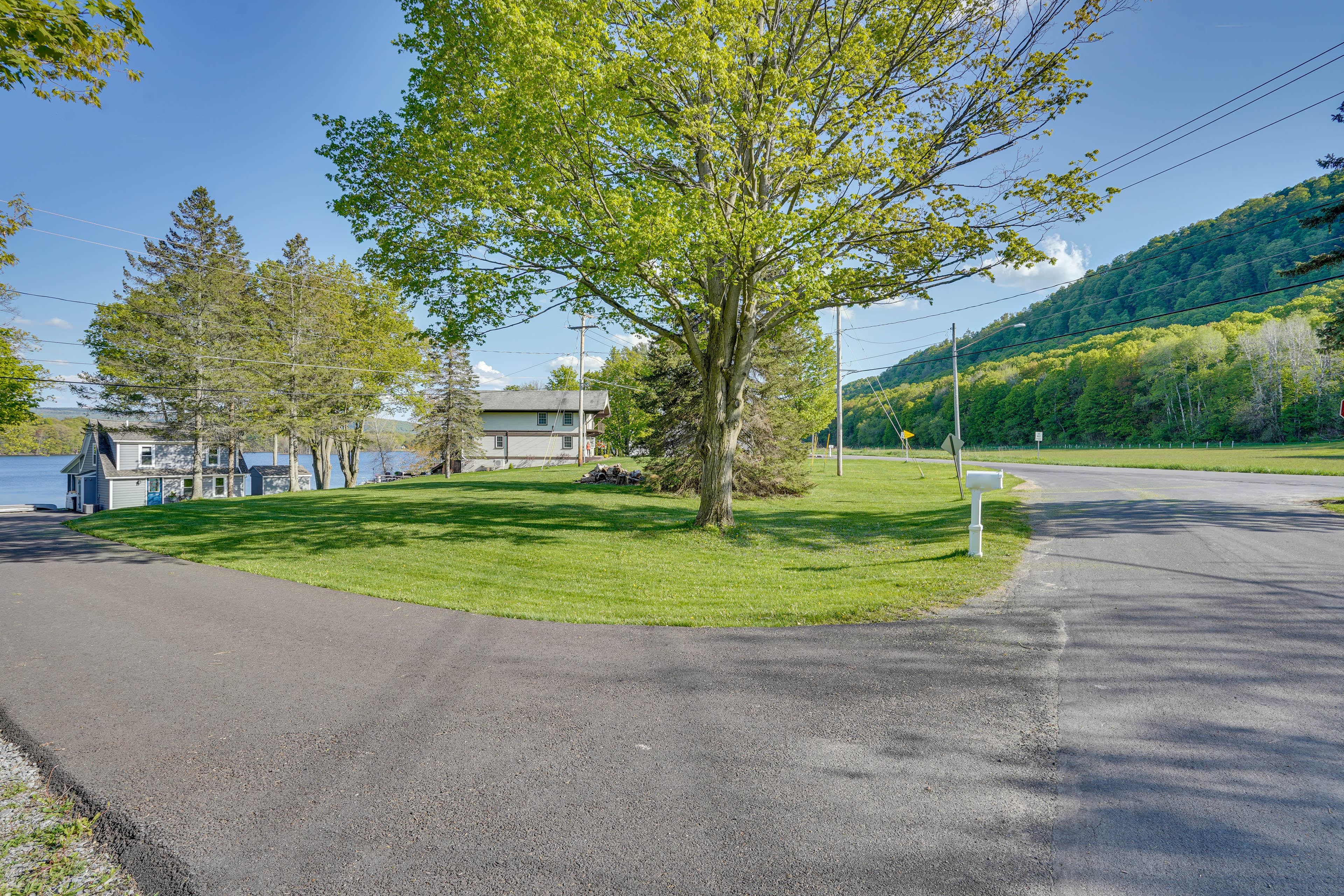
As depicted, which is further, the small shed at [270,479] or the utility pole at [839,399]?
the small shed at [270,479]

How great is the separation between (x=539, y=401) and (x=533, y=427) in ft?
8.01

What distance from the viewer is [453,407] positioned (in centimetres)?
3925

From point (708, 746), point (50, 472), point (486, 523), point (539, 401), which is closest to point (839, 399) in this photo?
point (486, 523)

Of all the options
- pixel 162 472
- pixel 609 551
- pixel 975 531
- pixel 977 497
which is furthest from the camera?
pixel 162 472

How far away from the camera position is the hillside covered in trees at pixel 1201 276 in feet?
156

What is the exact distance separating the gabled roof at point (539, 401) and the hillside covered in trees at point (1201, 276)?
23.1 m

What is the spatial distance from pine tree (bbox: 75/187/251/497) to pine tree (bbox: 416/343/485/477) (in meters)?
10.5

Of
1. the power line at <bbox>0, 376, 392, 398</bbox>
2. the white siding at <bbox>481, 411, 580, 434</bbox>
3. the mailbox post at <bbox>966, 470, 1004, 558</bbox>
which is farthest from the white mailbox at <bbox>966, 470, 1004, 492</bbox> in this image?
the white siding at <bbox>481, 411, 580, 434</bbox>

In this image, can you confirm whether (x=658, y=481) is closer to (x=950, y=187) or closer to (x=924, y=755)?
(x=950, y=187)

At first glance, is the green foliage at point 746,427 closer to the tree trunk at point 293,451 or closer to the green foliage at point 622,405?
the tree trunk at point 293,451

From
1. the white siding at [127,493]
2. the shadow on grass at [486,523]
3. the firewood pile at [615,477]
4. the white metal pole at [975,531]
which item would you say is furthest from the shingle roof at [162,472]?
the white metal pole at [975,531]

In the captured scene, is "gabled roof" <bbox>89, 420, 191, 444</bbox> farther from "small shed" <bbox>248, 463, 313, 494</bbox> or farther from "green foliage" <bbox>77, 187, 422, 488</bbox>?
"small shed" <bbox>248, 463, 313, 494</bbox>

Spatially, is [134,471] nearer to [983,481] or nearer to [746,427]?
[746,427]

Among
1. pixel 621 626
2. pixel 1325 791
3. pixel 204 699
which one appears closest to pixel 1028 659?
pixel 1325 791
